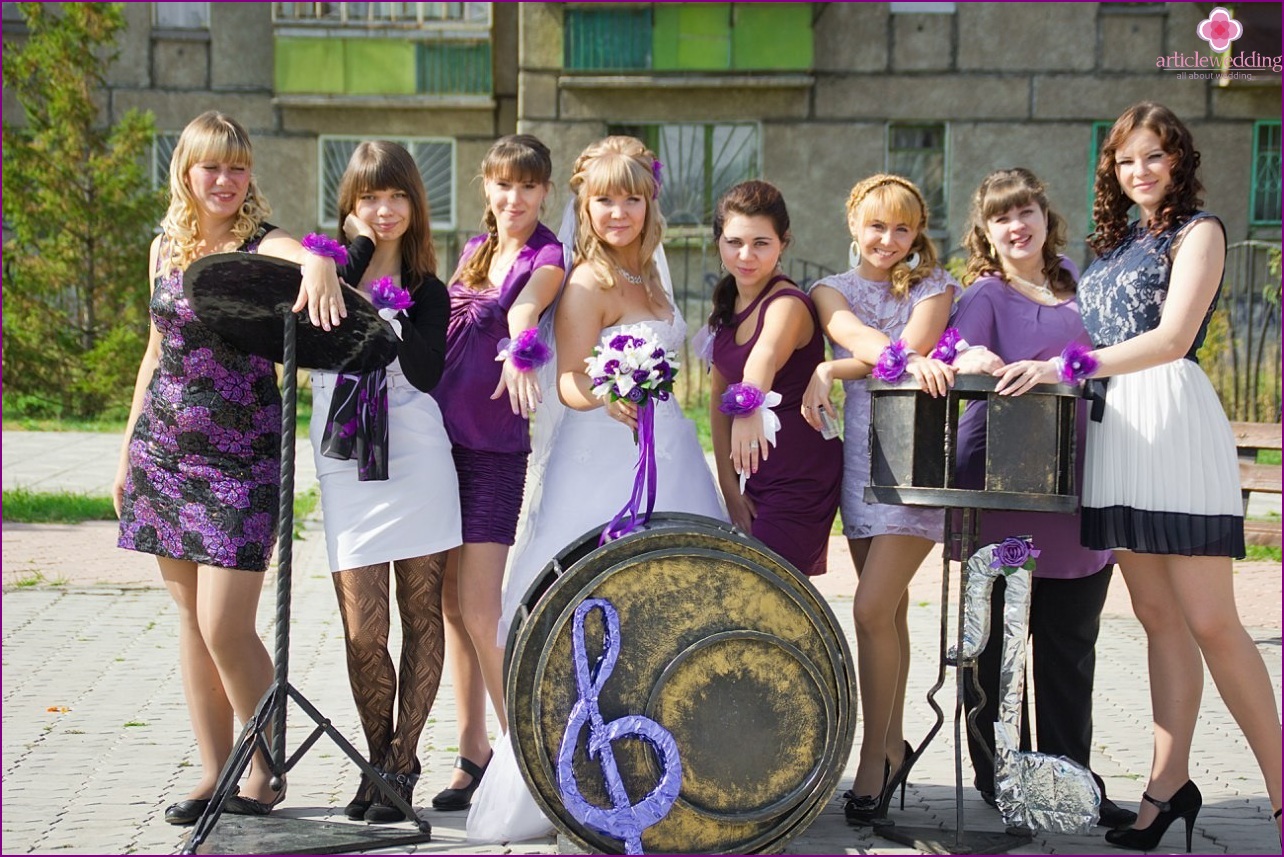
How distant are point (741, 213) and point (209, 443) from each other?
5.98 feet

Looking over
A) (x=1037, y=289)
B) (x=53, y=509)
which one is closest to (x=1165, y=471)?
(x=1037, y=289)

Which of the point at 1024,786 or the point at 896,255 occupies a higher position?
the point at 896,255

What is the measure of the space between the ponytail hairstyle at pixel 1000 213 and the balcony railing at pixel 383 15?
59.1ft

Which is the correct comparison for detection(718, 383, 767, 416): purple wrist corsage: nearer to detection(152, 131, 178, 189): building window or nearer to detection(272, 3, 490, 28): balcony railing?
detection(272, 3, 490, 28): balcony railing

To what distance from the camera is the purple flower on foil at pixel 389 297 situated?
4316 mm

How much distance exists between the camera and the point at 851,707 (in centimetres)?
390

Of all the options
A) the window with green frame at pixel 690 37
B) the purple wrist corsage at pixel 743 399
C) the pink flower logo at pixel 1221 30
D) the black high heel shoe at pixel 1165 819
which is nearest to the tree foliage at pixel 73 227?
the window with green frame at pixel 690 37

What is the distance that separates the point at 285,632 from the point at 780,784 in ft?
4.84

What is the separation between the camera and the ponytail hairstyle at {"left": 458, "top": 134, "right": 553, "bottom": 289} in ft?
15.4

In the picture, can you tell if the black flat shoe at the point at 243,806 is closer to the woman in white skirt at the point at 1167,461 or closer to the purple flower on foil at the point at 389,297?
the purple flower on foil at the point at 389,297

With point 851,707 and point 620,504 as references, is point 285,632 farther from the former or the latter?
point 851,707

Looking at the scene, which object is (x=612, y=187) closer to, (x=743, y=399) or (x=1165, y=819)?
(x=743, y=399)

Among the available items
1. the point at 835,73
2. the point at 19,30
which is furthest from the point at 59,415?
the point at 835,73

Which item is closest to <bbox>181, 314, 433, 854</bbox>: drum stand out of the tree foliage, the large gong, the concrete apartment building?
the large gong
